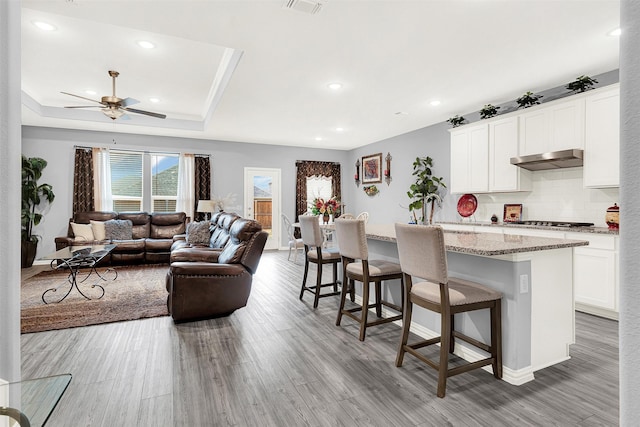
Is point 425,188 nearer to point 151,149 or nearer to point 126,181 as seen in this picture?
point 151,149

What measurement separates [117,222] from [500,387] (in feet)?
22.2

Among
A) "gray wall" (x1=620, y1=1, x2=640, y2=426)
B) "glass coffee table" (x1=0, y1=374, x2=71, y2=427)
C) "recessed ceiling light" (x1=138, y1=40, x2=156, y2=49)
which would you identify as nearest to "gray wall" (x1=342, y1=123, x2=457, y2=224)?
"recessed ceiling light" (x1=138, y1=40, x2=156, y2=49)

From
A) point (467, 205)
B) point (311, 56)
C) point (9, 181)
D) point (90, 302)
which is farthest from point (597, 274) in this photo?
point (90, 302)

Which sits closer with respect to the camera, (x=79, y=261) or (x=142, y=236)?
(x=79, y=261)

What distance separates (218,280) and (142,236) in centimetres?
439

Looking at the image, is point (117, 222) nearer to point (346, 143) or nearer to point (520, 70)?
point (346, 143)

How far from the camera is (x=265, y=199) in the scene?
839 cm

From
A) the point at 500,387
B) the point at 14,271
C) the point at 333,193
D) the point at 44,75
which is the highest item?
the point at 44,75

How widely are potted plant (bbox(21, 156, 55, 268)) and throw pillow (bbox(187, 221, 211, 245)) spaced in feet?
9.88

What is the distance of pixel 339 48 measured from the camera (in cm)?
326

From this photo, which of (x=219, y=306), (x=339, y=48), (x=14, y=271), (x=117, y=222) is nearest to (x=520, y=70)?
(x=339, y=48)

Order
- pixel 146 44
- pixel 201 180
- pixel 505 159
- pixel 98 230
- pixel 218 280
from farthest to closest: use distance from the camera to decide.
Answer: pixel 201 180 < pixel 98 230 < pixel 505 159 < pixel 146 44 < pixel 218 280

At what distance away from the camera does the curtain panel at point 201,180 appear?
7.56 m

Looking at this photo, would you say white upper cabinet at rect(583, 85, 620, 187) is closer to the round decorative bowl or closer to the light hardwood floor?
the round decorative bowl
